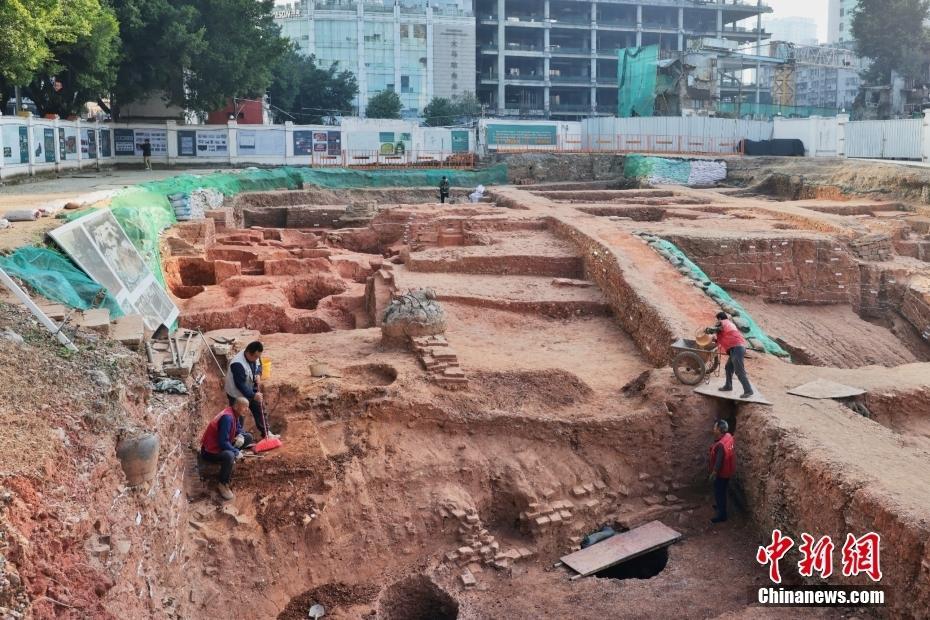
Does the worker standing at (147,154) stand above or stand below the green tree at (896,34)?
below

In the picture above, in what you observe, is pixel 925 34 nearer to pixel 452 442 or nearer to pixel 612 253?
pixel 612 253

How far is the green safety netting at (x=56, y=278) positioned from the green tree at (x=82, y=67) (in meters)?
12.0

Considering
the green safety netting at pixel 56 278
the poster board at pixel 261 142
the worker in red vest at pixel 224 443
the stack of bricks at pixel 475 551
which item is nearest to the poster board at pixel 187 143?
the poster board at pixel 261 142

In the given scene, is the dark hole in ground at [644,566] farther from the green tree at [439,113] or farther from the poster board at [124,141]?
the green tree at [439,113]

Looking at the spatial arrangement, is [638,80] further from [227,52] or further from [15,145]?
[15,145]

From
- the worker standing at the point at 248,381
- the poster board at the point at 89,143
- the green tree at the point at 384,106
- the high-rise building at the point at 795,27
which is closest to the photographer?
the worker standing at the point at 248,381

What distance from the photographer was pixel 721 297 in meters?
12.0

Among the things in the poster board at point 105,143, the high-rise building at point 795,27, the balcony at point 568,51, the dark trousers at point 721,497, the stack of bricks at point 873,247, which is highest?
the high-rise building at point 795,27

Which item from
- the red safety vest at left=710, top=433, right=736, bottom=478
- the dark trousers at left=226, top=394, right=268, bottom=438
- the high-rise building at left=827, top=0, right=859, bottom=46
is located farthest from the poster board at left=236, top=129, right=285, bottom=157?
the high-rise building at left=827, top=0, right=859, bottom=46

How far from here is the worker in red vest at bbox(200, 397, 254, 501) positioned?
722cm

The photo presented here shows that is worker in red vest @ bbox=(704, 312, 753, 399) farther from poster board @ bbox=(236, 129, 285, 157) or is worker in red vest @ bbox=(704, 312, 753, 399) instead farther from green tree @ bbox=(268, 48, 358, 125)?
green tree @ bbox=(268, 48, 358, 125)

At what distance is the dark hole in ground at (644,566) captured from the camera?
7.94 m

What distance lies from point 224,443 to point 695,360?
4883mm

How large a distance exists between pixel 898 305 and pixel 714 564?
30.9ft
